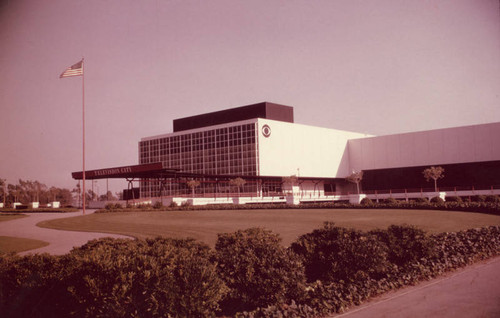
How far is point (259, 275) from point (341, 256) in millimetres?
2516

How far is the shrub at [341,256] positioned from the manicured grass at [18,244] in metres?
12.1

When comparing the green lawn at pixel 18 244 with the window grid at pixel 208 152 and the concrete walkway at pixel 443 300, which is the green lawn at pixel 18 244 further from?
the window grid at pixel 208 152

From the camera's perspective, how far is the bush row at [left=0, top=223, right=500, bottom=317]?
6.43 metres

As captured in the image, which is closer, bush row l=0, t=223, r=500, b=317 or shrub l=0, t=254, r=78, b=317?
bush row l=0, t=223, r=500, b=317

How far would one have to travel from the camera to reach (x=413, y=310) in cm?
786

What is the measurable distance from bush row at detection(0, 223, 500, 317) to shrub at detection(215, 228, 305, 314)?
2cm

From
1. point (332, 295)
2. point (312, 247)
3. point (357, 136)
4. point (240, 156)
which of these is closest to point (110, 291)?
point (332, 295)

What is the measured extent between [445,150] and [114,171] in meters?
64.1

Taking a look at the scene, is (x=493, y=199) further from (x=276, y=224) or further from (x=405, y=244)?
(x=405, y=244)

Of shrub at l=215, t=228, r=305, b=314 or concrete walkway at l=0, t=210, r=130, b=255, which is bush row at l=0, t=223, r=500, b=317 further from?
concrete walkway at l=0, t=210, r=130, b=255

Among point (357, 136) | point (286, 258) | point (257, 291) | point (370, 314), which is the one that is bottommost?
point (370, 314)

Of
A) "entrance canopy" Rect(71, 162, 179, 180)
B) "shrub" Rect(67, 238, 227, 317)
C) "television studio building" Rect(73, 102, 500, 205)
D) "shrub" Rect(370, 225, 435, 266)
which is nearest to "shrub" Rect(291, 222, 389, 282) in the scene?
"shrub" Rect(370, 225, 435, 266)

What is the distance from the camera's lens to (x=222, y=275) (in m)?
7.96

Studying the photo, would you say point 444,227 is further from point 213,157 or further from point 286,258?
point 213,157
